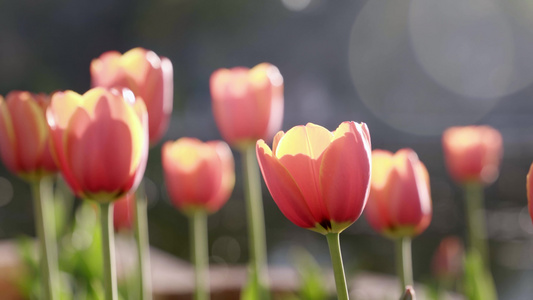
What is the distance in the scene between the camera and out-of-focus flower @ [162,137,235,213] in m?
0.81

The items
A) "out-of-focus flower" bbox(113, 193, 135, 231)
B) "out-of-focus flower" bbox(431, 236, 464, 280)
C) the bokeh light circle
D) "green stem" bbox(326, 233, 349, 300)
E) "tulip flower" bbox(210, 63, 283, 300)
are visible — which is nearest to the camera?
"green stem" bbox(326, 233, 349, 300)

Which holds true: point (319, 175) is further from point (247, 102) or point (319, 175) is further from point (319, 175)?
point (247, 102)

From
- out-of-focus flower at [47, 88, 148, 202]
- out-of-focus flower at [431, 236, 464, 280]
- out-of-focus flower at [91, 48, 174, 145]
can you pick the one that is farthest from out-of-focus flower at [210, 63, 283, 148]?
out-of-focus flower at [431, 236, 464, 280]

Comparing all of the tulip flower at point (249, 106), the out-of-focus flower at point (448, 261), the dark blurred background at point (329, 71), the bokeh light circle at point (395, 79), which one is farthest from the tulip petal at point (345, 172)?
the bokeh light circle at point (395, 79)

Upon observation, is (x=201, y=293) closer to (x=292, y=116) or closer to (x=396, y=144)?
(x=396, y=144)

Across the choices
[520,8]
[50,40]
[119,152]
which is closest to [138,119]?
[119,152]

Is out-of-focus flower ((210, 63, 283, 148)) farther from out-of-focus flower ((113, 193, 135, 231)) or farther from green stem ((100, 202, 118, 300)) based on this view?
green stem ((100, 202, 118, 300))

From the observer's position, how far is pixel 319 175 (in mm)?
361

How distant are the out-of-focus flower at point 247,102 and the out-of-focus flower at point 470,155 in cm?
55

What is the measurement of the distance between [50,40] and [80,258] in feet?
11.9

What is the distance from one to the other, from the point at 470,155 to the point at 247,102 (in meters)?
0.61

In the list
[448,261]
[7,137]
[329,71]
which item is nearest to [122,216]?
[7,137]

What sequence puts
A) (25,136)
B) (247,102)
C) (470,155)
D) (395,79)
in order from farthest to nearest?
(395,79) → (470,155) → (247,102) → (25,136)

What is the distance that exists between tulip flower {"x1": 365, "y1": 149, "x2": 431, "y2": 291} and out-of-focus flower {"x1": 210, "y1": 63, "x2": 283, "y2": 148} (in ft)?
0.74
